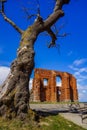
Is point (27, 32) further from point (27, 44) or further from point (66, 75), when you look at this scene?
point (66, 75)

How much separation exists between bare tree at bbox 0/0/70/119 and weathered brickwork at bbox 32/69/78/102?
3549 centimetres

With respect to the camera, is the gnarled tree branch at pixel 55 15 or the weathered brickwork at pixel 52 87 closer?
the gnarled tree branch at pixel 55 15

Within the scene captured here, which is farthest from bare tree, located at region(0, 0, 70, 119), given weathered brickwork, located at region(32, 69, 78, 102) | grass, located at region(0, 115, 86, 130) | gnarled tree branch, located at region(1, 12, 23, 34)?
weathered brickwork, located at region(32, 69, 78, 102)

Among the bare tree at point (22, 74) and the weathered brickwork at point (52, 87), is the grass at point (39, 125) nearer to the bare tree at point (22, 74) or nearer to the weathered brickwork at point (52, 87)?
the bare tree at point (22, 74)

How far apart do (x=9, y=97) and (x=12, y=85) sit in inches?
23.9

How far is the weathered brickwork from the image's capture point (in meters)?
46.8

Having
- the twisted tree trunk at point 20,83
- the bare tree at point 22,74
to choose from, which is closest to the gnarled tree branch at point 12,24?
the bare tree at point 22,74

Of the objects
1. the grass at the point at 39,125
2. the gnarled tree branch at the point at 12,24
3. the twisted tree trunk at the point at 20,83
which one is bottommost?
the grass at the point at 39,125

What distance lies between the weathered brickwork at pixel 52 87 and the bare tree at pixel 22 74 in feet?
116

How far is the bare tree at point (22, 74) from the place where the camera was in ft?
30.6

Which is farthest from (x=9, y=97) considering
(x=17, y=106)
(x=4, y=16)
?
(x=4, y=16)

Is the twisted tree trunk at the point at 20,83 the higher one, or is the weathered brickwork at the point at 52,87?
the weathered brickwork at the point at 52,87

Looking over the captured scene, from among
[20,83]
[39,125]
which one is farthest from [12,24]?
[39,125]

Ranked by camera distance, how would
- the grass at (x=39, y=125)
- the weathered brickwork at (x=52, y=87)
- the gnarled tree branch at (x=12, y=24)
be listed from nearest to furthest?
the grass at (x=39, y=125), the gnarled tree branch at (x=12, y=24), the weathered brickwork at (x=52, y=87)
